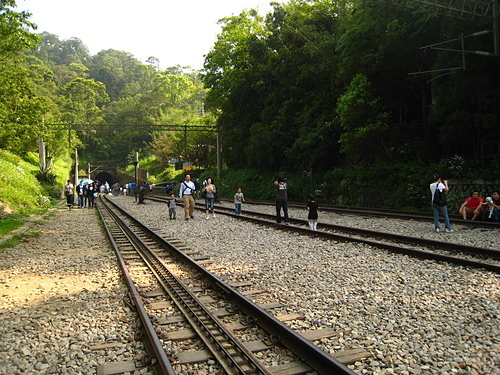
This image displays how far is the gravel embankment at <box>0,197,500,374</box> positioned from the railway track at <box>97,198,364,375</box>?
0.27 meters

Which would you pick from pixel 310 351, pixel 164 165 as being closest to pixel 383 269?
pixel 310 351

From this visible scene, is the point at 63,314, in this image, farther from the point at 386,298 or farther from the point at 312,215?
the point at 312,215

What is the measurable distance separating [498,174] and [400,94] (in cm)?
803

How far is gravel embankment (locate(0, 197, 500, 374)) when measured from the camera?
3.81m

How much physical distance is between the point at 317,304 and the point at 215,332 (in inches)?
60.3

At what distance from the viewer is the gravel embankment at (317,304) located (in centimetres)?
381

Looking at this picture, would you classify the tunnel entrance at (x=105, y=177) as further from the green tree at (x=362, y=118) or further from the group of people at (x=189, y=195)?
the group of people at (x=189, y=195)

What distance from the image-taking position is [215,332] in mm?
4363

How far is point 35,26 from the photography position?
64.0 feet

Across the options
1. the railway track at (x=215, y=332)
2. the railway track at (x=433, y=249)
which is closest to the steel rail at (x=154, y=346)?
the railway track at (x=215, y=332)

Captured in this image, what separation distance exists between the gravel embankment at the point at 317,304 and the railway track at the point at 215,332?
0.27 m

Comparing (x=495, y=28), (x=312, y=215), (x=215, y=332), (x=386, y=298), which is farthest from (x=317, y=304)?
(x=495, y=28)

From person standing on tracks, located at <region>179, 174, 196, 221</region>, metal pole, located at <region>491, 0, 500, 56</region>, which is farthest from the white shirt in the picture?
metal pole, located at <region>491, 0, 500, 56</region>

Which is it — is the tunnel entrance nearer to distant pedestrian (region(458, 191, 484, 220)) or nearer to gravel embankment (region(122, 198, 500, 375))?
distant pedestrian (region(458, 191, 484, 220))
